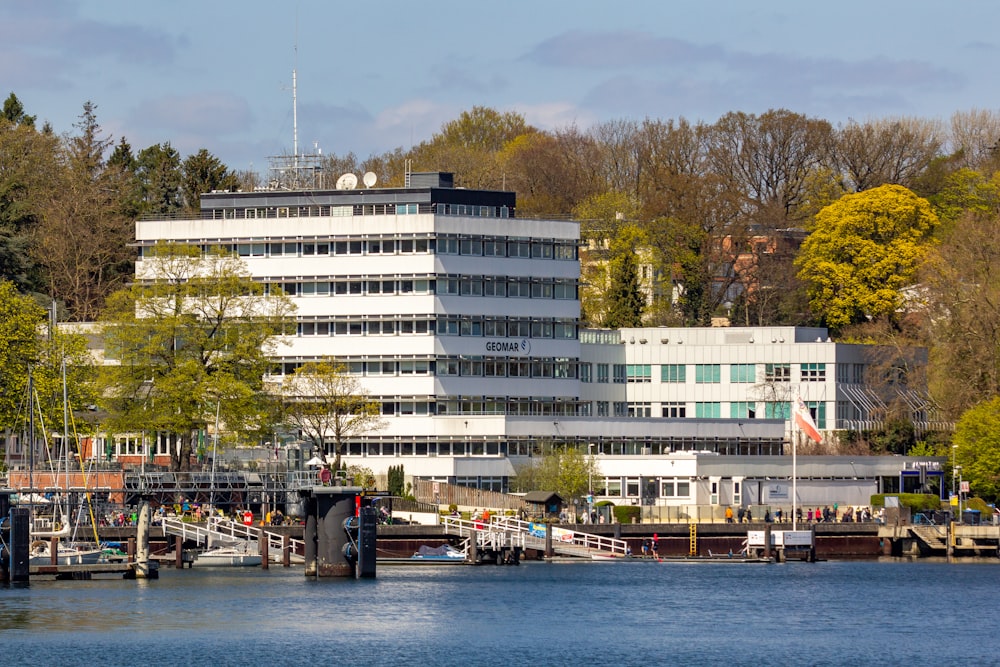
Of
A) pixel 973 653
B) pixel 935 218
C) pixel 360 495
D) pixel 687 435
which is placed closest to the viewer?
pixel 973 653

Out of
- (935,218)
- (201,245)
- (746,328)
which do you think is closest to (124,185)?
(201,245)

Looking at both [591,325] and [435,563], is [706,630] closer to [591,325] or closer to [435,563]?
[435,563]

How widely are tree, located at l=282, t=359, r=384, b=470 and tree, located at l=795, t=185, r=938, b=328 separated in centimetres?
4469

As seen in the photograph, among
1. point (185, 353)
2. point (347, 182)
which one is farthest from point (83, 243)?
point (185, 353)

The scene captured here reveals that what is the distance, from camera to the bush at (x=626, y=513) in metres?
144

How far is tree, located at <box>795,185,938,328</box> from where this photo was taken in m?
182

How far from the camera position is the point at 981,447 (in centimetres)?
15000

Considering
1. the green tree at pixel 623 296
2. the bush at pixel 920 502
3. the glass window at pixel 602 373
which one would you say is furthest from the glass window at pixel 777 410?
the bush at pixel 920 502

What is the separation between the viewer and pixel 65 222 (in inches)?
6836

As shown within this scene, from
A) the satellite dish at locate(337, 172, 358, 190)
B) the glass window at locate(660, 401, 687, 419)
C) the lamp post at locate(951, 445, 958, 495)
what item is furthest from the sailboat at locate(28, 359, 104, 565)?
the lamp post at locate(951, 445, 958, 495)

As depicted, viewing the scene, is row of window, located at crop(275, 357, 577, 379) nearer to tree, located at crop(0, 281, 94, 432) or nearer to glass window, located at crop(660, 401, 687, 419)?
glass window, located at crop(660, 401, 687, 419)

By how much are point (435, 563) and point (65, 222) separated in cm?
5546

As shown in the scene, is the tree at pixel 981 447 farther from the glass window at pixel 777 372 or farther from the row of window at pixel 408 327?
the row of window at pixel 408 327

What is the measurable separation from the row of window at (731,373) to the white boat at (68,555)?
200 ft
